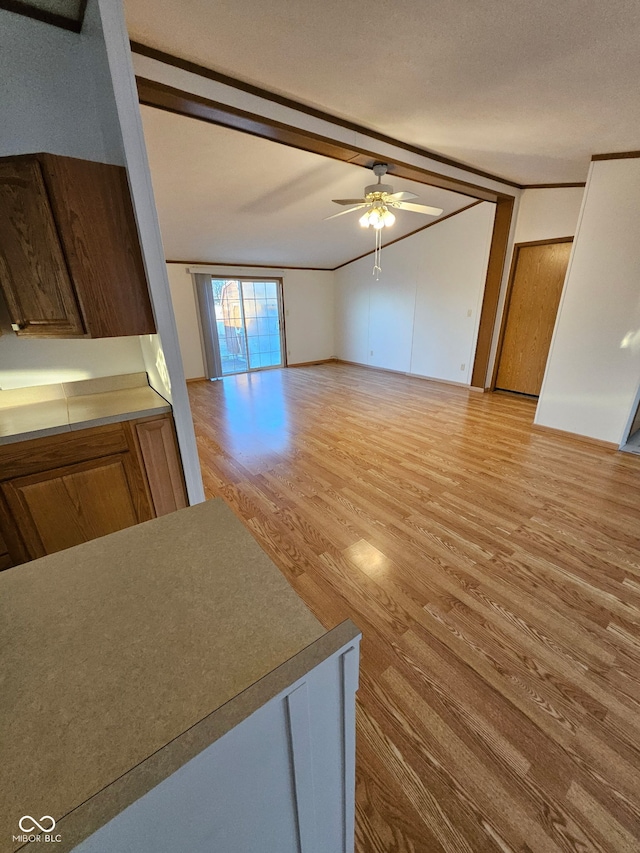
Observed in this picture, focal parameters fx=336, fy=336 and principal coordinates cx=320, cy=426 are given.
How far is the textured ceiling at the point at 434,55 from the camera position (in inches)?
56.3

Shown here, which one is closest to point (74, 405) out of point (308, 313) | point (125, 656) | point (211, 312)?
point (125, 656)

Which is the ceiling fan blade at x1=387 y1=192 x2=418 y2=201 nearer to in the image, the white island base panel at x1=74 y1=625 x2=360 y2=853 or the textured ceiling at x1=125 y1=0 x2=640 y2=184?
the textured ceiling at x1=125 y1=0 x2=640 y2=184

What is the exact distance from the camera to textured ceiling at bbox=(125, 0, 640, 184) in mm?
1430

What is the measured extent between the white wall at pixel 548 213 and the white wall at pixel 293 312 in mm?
3761

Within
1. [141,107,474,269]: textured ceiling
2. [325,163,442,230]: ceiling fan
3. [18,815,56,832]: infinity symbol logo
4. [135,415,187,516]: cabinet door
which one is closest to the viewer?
[18,815,56,832]: infinity symbol logo

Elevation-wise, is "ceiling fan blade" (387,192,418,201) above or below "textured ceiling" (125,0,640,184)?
below

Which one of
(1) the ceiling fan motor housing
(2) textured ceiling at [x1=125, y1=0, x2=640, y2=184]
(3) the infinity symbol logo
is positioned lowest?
(3) the infinity symbol logo

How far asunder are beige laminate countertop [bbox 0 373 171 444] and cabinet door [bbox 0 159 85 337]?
1.25ft

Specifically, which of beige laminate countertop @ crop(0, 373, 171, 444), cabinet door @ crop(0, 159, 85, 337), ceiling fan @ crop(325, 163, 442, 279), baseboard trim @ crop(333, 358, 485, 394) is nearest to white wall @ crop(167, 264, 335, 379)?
baseboard trim @ crop(333, 358, 485, 394)

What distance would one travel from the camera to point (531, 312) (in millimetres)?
4414

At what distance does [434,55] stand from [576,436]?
3.20 metres

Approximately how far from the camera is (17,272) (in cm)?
142

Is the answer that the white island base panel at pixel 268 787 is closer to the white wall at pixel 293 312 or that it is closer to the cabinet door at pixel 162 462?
the cabinet door at pixel 162 462

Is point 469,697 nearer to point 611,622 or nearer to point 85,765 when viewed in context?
point 611,622
